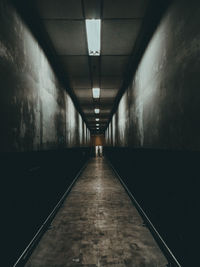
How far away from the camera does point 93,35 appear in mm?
4332

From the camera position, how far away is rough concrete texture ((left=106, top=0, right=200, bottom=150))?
238 centimetres

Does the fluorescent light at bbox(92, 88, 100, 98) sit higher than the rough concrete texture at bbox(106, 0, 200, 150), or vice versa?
the fluorescent light at bbox(92, 88, 100, 98)

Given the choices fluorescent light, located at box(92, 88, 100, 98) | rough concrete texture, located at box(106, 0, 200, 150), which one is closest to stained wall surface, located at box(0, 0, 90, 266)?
rough concrete texture, located at box(106, 0, 200, 150)

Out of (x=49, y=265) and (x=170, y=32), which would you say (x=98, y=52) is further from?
(x=49, y=265)

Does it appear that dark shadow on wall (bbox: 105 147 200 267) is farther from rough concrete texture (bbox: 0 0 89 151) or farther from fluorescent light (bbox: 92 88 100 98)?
fluorescent light (bbox: 92 88 100 98)

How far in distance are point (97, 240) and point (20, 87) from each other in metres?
2.64

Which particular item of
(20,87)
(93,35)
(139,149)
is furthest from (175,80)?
(20,87)

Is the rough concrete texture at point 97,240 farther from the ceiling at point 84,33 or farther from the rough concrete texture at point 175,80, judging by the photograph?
the ceiling at point 84,33

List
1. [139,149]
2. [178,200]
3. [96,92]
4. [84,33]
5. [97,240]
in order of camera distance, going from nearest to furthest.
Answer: [178,200], [97,240], [139,149], [84,33], [96,92]

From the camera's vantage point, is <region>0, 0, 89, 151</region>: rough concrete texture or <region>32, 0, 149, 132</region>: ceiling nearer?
<region>0, 0, 89, 151</region>: rough concrete texture

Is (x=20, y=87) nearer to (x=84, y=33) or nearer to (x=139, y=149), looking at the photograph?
(x=84, y=33)

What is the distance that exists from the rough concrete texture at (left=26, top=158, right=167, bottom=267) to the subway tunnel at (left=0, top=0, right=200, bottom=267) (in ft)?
0.04

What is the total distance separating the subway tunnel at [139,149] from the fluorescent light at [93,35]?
21 millimetres

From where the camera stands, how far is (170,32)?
10.3 ft
